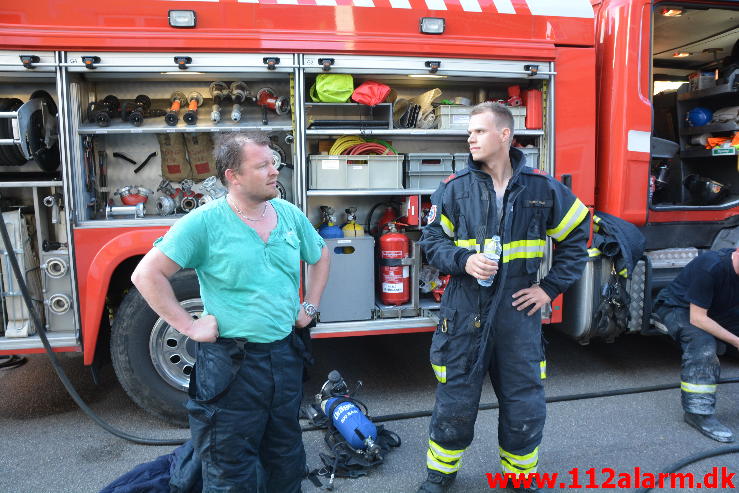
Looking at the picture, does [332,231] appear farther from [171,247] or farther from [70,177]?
[171,247]

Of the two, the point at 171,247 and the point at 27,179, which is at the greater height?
the point at 27,179

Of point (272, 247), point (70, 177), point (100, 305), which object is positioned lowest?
point (100, 305)

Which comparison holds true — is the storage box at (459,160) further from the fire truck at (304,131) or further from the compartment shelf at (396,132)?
the compartment shelf at (396,132)

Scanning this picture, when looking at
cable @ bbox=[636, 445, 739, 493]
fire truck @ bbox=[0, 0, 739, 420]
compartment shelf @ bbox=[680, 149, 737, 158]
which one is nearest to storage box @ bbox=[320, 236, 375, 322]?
fire truck @ bbox=[0, 0, 739, 420]

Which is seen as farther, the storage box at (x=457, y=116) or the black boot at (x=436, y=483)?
the storage box at (x=457, y=116)

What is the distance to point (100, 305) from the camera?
3.44m

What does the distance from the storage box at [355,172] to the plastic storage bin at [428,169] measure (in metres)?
0.11

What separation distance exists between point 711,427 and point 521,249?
1.93 meters

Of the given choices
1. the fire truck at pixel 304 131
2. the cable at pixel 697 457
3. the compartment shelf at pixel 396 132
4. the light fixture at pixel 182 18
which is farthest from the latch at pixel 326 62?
the cable at pixel 697 457

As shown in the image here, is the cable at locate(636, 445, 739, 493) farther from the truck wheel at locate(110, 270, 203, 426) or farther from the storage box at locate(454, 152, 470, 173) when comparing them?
the truck wheel at locate(110, 270, 203, 426)

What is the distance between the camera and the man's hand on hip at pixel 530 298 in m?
2.68

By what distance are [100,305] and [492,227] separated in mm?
2367

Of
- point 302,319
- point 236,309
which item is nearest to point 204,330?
point 236,309

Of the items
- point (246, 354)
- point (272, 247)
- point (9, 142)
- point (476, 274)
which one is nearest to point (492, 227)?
point (476, 274)
